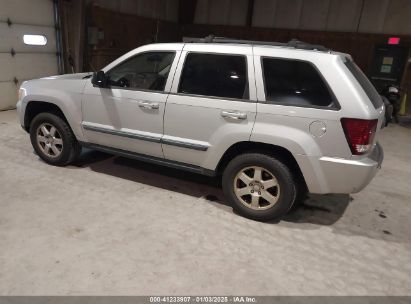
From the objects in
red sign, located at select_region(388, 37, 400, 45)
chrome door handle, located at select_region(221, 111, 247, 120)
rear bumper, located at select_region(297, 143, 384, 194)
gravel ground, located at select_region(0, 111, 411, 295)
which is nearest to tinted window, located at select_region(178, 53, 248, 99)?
chrome door handle, located at select_region(221, 111, 247, 120)

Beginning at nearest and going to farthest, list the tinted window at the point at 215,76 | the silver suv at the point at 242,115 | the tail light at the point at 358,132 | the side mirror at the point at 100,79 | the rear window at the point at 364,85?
the tail light at the point at 358,132 < the silver suv at the point at 242,115 < the rear window at the point at 364,85 < the tinted window at the point at 215,76 < the side mirror at the point at 100,79

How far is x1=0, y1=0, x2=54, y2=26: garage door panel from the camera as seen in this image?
7.53m

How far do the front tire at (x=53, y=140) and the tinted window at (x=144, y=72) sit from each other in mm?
1034

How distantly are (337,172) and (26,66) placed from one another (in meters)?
8.18

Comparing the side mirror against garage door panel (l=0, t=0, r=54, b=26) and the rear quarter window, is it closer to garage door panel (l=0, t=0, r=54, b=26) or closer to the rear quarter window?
the rear quarter window

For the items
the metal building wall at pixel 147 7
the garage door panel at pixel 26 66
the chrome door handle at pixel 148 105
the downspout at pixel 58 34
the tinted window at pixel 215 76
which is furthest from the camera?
the metal building wall at pixel 147 7

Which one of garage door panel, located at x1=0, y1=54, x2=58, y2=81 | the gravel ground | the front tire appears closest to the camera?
the gravel ground

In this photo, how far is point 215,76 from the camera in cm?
353

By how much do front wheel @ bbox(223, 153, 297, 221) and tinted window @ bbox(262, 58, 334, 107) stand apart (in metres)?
0.63

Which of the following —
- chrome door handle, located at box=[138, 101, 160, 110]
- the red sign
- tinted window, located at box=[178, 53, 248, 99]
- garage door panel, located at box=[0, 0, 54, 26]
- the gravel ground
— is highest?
the red sign

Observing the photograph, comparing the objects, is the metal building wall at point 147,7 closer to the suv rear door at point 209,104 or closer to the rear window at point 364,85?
the suv rear door at point 209,104

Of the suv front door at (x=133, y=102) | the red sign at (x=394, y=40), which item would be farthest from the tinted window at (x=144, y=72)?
the red sign at (x=394, y=40)

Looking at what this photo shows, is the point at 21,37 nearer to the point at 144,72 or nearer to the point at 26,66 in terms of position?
the point at 26,66

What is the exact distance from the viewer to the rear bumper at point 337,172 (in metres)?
3.04
